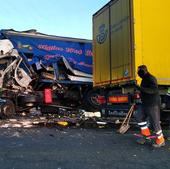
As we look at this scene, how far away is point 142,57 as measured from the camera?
36.6 ft

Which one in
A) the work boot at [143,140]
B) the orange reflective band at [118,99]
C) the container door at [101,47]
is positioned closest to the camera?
the work boot at [143,140]

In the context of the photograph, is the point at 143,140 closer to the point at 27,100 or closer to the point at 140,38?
the point at 140,38

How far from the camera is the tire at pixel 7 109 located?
15389 mm

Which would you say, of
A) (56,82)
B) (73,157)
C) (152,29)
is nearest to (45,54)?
(56,82)

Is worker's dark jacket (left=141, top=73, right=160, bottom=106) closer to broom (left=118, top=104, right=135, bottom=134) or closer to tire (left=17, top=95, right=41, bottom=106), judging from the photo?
broom (left=118, top=104, right=135, bottom=134)

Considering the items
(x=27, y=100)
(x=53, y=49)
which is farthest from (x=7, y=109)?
(x=53, y=49)

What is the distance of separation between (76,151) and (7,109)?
785cm

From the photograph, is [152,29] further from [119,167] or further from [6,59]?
[6,59]

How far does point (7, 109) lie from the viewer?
15625 mm

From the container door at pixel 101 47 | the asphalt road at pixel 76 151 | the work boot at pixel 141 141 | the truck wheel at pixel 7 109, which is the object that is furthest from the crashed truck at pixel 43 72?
the work boot at pixel 141 141

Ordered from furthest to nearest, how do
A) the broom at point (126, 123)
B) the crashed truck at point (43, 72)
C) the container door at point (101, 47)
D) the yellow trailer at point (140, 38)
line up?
the crashed truck at point (43, 72)
the container door at point (101, 47)
the yellow trailer at point (140, 38)
the broom at point (126, 123)

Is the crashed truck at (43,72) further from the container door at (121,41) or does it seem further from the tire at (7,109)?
the container door at (121,41)

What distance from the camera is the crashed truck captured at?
658 inches

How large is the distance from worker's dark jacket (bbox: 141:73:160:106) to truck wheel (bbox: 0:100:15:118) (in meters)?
7.09
